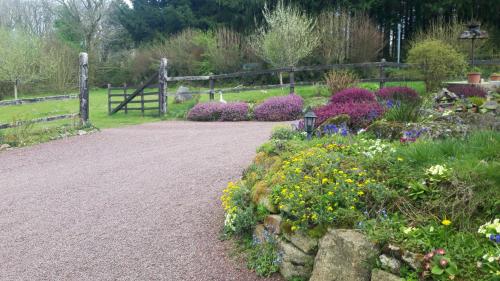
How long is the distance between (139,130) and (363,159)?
405 inches

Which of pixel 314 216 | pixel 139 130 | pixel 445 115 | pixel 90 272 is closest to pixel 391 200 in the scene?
pixel 314 216

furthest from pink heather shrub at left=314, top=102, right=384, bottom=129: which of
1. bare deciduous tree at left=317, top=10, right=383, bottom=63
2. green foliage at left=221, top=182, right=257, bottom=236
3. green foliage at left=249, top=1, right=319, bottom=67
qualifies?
bare deciduous tree at left=317, top=10, right=383, bottom=63

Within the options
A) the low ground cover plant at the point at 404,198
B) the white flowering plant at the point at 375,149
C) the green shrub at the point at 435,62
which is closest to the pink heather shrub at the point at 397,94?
the green shrub at the point at 435,62

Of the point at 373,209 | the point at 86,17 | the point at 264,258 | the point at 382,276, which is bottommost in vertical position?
the point at 264,258

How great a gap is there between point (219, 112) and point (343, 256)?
1236cm

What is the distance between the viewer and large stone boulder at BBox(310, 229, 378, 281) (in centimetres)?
354

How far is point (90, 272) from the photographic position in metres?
4.49

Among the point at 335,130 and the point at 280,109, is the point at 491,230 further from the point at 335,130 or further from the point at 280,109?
the point at 280,109

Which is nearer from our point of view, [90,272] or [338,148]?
[90,272]

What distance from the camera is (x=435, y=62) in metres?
14.3

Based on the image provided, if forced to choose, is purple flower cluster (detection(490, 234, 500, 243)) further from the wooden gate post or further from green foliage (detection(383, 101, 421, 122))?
the wooden gate post

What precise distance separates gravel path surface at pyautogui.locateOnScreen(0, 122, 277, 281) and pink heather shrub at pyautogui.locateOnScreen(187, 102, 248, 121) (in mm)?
4284

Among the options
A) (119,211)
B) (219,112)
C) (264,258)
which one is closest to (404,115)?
(264,258)

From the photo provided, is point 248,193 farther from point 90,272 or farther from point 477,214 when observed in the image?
point 477,214
